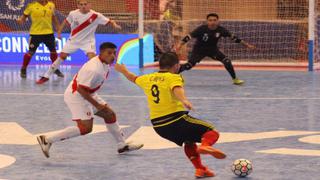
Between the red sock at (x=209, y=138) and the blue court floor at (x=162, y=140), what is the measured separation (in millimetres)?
459

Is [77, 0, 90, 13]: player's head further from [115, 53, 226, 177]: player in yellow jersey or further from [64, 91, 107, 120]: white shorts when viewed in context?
[115, 53, 226, 177]: player in yellow jersey

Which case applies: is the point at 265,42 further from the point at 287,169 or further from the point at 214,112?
the point at 287,169

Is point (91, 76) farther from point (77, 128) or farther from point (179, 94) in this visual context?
point (179, 94)

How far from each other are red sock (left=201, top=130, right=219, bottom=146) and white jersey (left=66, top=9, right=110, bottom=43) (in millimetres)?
9336

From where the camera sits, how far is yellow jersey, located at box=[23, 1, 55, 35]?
17938 mm

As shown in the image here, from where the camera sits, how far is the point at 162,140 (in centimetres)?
999

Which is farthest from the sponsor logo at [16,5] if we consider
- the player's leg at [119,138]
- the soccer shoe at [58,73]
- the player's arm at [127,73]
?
the player's arm at [127,73]

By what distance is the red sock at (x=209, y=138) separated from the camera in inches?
295

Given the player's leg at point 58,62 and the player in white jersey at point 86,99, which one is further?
the player's leg at point 58,62

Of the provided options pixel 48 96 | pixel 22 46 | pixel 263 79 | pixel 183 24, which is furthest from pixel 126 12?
pixel 48 96

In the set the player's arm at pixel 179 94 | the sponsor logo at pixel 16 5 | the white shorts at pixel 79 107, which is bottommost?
the white shorts at pixel 79 107

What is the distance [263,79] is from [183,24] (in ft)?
16.8

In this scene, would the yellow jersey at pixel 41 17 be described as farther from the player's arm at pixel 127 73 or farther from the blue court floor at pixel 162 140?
the player's arm at pixel 127 73

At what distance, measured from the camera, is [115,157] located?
29.1ft
